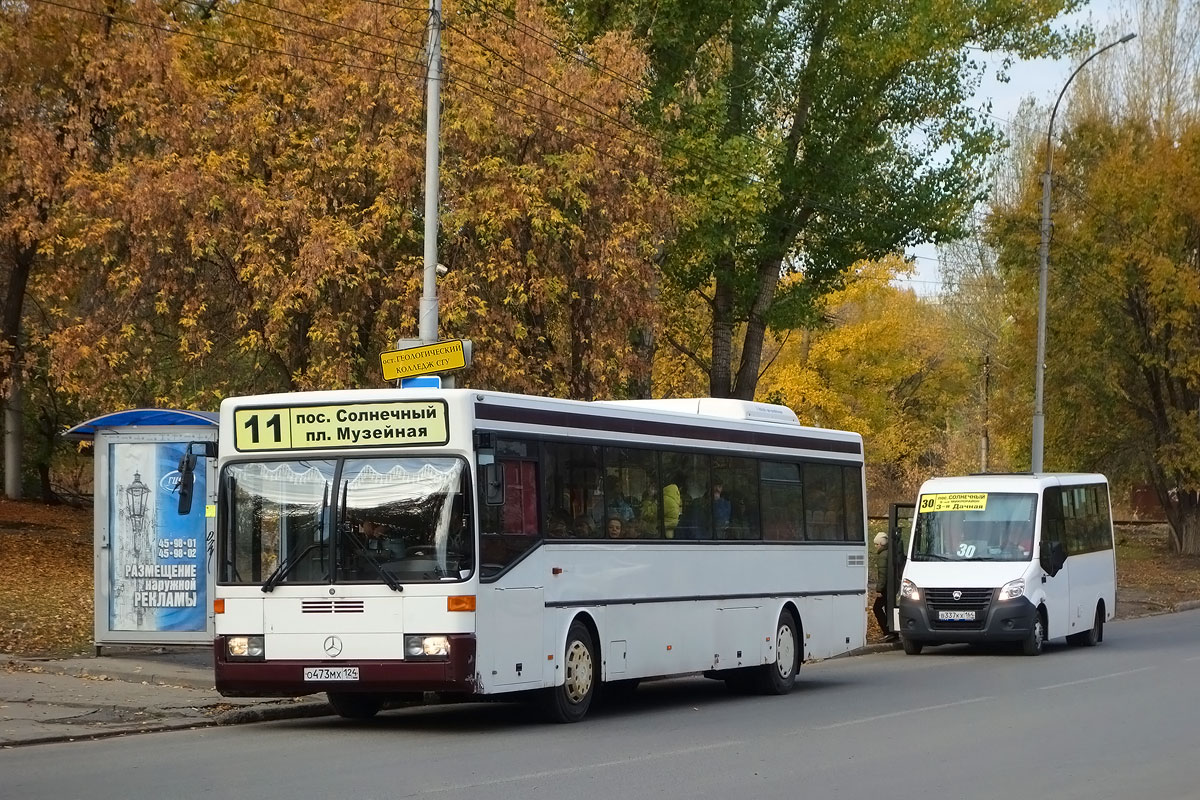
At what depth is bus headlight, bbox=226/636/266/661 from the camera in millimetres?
14266

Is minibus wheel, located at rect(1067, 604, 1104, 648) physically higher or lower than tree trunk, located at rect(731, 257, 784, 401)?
lower

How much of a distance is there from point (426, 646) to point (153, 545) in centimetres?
602

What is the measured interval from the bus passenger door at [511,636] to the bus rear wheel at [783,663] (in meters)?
4.88

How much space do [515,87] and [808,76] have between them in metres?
13.4

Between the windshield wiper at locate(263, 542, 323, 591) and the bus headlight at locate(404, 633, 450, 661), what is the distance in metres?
1.09

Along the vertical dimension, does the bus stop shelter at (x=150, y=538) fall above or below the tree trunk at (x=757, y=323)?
below

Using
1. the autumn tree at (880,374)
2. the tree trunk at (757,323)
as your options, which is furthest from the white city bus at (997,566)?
the autumn tree at (880,374)

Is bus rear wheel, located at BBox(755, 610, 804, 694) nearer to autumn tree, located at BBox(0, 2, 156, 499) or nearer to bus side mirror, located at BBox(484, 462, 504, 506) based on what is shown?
bus side mirror, located at BBox(484, 462, 504, 506)

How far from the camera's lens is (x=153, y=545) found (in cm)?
1889

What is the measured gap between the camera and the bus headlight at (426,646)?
13.8 m

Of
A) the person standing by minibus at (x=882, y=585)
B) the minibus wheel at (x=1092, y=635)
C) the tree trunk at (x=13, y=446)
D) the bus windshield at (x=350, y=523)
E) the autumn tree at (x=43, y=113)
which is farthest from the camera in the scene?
the tree trunk at (x=13, y=446)

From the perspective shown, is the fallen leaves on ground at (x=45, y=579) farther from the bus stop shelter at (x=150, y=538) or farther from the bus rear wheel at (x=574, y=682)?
the bus rear wheel at (x=574, y=682)

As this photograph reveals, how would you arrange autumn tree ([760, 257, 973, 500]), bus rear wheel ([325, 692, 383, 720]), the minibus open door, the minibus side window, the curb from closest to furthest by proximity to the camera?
bus rear wheel ([325, 692, 383, 720]) → the curb → the minibus side window → the minibus open door → autumn tree ([760, 257, 973, 500])

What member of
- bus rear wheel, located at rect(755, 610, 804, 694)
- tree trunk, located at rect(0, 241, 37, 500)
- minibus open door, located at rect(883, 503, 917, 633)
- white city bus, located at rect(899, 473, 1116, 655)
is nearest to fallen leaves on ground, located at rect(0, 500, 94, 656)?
tree trunk, located at rect(0, 241, 37, 500)
